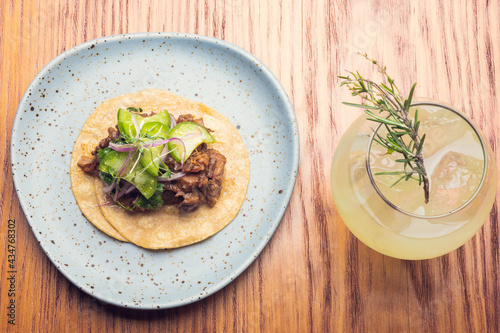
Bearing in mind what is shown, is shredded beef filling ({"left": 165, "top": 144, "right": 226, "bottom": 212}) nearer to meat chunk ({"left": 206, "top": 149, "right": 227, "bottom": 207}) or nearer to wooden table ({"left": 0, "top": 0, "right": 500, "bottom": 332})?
meat chunk ({"left": 206, "top": 149, "right": 227, "bottom": 207})

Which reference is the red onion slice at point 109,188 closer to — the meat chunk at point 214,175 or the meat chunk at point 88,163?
the meat chunk at point 88,163

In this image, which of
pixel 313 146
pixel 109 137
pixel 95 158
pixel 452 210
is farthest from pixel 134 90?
pixel 452 210

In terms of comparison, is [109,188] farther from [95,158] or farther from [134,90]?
[134,90]

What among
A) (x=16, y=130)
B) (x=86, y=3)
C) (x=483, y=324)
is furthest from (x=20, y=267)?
(x=483, y=324)

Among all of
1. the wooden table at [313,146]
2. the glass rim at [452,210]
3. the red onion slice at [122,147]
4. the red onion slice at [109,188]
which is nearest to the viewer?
the glass rim at [452,210]

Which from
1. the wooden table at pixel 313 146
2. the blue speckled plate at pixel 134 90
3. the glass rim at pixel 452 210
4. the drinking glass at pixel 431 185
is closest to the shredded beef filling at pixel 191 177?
the blue speckled plate at pixel 134 90

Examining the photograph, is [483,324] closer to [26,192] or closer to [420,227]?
[420,227]

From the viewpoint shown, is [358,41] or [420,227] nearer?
[420,227]

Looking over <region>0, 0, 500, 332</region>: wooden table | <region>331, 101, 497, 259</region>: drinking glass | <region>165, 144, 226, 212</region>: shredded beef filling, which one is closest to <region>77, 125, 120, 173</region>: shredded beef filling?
<region>165, 144, 226, 212</region>: shredded beef filling
